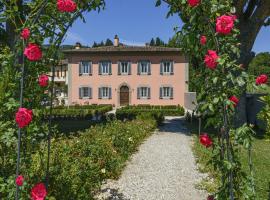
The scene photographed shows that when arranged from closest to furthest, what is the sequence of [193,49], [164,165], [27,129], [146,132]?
[193,49]
[27,129]
[164,165]
[146,132]

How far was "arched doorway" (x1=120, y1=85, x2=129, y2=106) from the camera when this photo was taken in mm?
35281

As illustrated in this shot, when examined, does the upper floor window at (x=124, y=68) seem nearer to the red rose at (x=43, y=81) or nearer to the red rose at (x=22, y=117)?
the red rose at (x=43, y=81)

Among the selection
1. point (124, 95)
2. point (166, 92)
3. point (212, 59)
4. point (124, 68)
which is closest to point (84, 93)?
point (124, 95)

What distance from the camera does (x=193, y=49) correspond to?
3.71m

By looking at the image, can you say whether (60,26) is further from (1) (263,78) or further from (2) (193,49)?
(1) (263,78)

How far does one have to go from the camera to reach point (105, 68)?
3531 cm

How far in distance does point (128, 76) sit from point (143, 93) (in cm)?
231

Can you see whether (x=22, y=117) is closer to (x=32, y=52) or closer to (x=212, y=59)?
(x=32, y=52)

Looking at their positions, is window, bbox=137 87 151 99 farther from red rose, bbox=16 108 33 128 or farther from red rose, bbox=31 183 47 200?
red rose, bbox=16 108 33 128

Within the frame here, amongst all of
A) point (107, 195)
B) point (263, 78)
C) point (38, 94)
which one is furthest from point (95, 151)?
point (263, 78)

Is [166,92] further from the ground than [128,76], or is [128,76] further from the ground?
[128,76]

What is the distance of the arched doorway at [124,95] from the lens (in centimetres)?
3528

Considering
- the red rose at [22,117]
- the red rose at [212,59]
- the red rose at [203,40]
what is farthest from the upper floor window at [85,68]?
the red rose at [212,59]

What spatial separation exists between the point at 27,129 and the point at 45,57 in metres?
0.95
